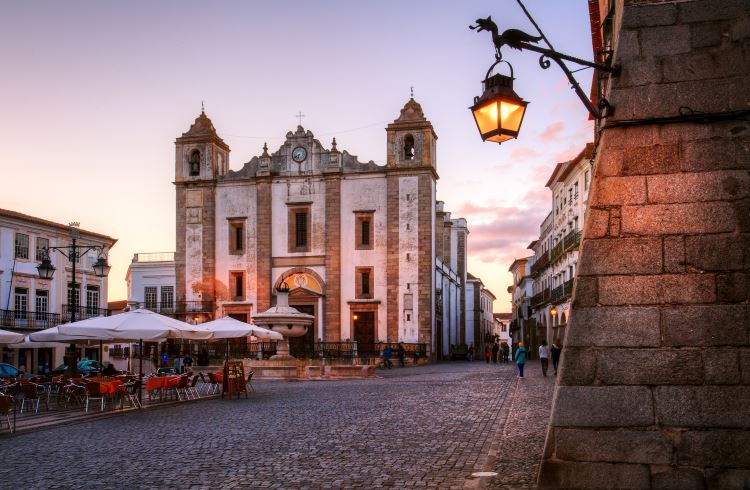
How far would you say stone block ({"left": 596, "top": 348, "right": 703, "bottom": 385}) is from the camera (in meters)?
6.00

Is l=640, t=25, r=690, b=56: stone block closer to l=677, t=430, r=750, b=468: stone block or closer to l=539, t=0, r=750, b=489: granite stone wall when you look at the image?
l=539, t=0, r=750, b=489: granite stone wall

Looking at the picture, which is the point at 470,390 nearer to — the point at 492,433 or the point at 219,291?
the point at 492,433

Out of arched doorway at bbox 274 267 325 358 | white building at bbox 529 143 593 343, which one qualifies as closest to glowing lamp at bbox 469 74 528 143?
white building at bbox 529 143 593 343

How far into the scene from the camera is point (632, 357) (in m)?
6.13

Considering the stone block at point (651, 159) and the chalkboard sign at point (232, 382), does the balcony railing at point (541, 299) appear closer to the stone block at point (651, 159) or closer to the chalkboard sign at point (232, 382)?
the chalkboard sign at point (232, 382)

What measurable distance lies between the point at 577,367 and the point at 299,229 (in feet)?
142

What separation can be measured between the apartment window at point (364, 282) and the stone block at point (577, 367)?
40.8m

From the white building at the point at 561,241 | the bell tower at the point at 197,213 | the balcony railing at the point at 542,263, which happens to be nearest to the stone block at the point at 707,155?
the white building at the point at 561,241

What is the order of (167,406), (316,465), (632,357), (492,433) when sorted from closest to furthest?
(632,357)
(316,465)
(492,433)
(167,406)

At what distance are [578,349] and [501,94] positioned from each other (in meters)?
2.06

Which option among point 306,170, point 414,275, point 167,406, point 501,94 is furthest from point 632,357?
point 306,170

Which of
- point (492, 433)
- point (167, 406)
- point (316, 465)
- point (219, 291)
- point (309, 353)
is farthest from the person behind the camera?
point (219, 291)

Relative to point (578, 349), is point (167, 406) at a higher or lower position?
lower

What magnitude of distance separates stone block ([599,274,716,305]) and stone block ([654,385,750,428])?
65 cm
